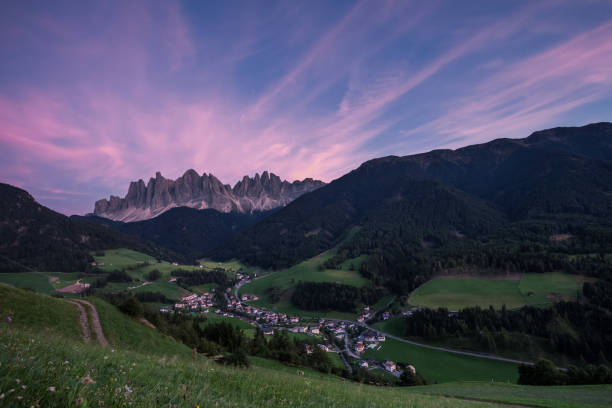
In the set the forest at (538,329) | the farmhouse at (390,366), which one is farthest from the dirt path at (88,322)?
the forest at (538,329)

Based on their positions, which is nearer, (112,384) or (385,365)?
(112,384)

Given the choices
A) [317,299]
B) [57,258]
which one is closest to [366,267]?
[317,299]

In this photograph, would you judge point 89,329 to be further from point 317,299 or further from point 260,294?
point 260,294

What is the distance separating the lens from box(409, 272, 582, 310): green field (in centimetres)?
9462

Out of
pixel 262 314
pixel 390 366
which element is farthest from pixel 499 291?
pixel 262 314

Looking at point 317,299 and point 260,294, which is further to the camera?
point 260,294

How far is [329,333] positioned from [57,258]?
200m

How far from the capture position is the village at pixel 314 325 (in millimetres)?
78438

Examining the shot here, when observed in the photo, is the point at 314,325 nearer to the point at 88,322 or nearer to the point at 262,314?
the point at 262,314

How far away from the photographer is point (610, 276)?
9469 cm

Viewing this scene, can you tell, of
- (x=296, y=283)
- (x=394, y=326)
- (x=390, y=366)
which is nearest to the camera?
(x=390, y=366)

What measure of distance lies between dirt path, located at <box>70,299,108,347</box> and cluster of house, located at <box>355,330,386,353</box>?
258ft

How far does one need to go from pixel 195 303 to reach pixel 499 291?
145 m

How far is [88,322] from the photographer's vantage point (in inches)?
979
